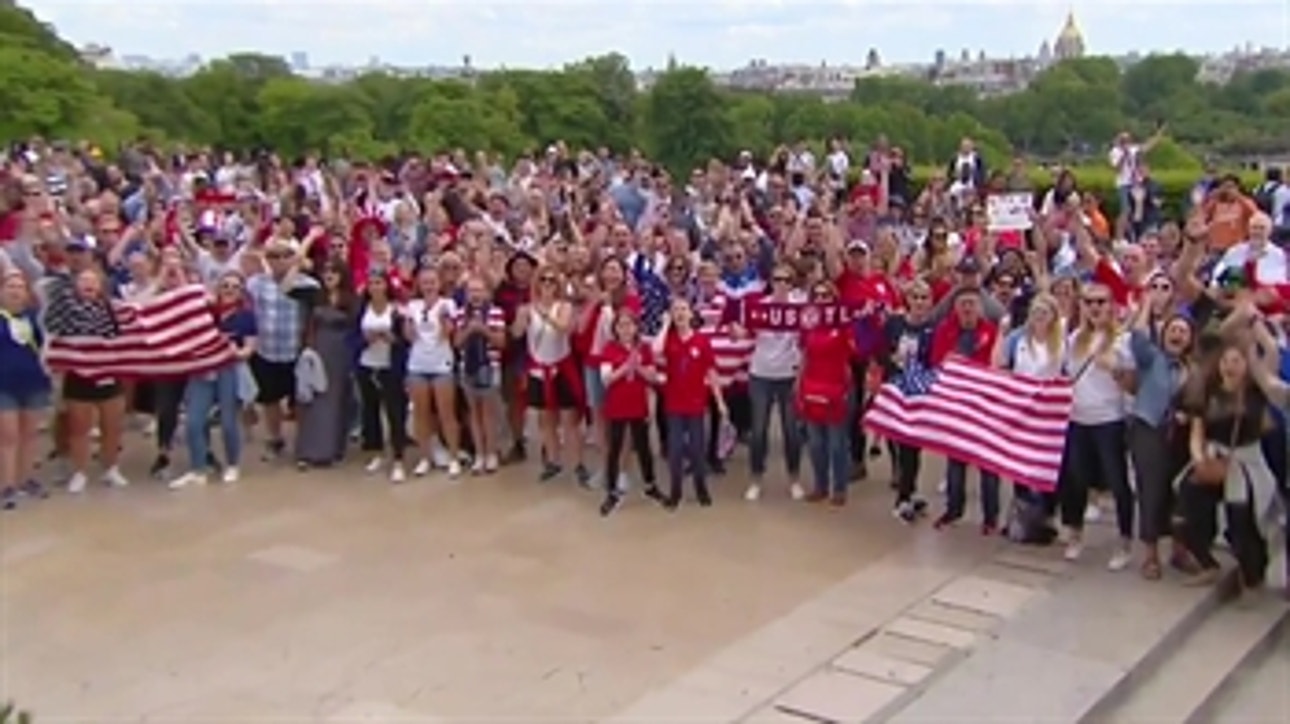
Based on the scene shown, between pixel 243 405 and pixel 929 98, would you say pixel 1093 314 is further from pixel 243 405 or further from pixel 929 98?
pixel 929 98

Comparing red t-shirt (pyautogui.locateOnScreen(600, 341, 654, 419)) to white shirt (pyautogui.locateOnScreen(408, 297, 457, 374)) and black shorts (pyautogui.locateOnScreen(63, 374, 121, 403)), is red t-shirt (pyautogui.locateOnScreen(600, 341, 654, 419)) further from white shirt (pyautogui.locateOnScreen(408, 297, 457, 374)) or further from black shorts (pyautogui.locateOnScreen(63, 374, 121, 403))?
black shorts (pyautogui.locateOnScreen(63, 374, 121, 403))

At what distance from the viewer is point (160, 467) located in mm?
10875

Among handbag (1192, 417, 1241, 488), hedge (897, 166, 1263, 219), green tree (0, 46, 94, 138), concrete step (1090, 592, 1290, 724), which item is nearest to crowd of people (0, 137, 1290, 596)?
handbag (1192, 417, 1241, 488)

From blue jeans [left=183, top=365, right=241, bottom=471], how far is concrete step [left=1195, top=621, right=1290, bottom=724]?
6.96 m

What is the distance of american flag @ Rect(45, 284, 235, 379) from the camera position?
10250mm

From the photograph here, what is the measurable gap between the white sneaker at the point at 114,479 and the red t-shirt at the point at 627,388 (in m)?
3.68

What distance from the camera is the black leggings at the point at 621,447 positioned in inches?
392

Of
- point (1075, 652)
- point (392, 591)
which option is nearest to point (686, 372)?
point (392, 591)

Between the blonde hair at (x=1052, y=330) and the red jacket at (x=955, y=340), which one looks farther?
the red jacket at (x=955, y=340)

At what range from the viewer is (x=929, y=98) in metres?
135

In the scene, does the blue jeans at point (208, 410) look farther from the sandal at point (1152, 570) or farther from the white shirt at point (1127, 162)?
the white shirt at point (1127, 162)

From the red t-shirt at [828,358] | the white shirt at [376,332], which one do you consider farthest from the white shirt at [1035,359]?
the white shirt at [376,332]

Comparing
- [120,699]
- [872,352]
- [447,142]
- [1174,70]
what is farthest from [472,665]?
[1174,70]

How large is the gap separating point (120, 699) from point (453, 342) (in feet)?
13.5
